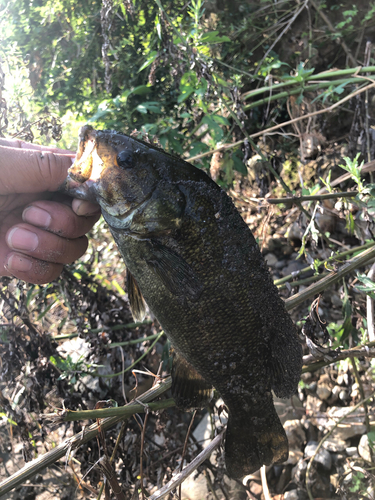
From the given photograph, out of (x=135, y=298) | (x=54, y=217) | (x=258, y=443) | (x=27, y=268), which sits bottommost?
(x=258, y=443)

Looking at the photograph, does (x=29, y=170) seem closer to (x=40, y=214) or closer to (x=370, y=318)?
(x=40, y=214)

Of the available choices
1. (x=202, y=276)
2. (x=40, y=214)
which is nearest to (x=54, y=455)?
(x=202, y=276)

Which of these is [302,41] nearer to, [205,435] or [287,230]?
[287,230]

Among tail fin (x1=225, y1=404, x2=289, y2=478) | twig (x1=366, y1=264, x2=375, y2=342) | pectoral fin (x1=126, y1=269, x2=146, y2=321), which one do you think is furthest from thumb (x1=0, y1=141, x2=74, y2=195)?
twig (x1=366, y1=264, x2=375, y2=342)

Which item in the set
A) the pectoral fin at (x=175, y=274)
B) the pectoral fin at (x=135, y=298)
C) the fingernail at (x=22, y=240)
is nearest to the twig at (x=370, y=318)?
the pectoral fin at (x=175, y=274)

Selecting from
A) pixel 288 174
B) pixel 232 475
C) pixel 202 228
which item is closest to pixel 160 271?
pixel 202 228

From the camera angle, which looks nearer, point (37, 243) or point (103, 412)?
point (103, 412)
